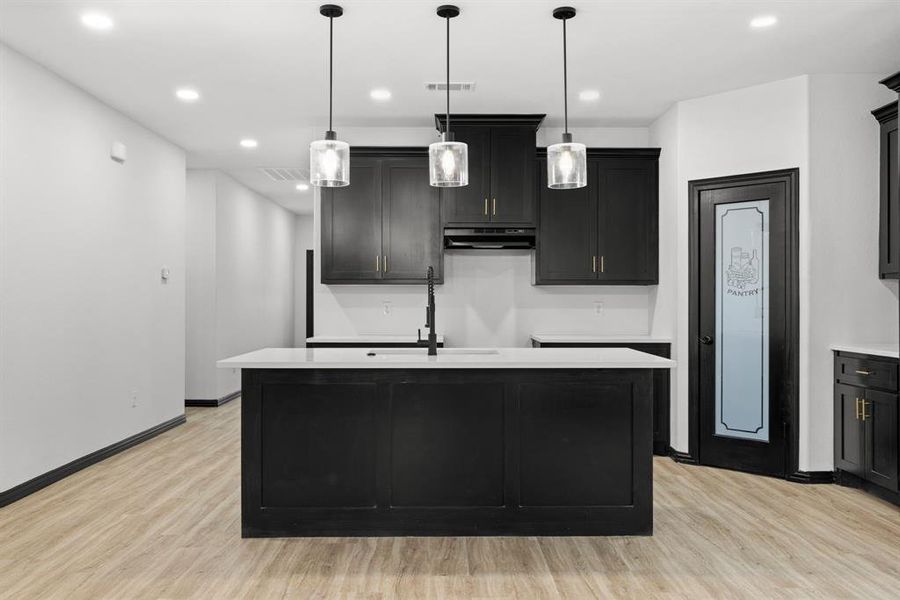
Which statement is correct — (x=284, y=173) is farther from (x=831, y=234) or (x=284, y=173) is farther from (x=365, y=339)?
(x=831, y=234)

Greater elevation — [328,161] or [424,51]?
[424,51]

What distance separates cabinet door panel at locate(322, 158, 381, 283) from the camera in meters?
5.46

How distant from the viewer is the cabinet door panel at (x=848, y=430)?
4.03 m

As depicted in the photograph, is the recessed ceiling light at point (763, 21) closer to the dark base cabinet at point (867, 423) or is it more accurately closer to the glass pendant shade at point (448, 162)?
the glass pendant shade at point (448, 162)

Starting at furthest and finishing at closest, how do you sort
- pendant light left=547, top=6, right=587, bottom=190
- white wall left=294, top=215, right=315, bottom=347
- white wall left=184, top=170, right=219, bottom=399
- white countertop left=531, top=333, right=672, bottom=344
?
white wall left=294, top=215, right=315, bottom=347, white wall left=184, top=170, right=219, bottom=399, white countertop left=531, top=333, right=672, bottom=344, pendant light left=547, top=6, right=587, bottom=190

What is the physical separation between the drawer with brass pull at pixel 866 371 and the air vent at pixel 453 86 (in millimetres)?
3152

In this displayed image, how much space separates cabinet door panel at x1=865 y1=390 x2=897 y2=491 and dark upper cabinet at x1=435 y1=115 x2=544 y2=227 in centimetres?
274

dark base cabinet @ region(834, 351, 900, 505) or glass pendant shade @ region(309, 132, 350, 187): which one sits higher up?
glass pendant shade @ region(309, 132, 350, 187)

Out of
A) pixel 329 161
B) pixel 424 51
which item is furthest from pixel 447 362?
pixel 424 51

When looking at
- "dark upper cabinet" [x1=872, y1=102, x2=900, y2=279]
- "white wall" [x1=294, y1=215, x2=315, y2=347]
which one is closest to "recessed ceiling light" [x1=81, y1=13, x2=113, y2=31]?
"dark upper cabinet" [x1=872, y1=102, x2=900, y2=279]

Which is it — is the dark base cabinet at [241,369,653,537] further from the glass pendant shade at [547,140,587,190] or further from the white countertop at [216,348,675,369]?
the glass pendant shade at [547,140,587,190]

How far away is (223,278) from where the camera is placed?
752 cm

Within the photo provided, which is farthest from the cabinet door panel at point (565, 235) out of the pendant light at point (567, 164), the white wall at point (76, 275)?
the white wall at point (76, 275)

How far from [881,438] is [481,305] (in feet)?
10.3
